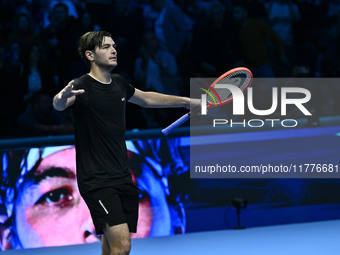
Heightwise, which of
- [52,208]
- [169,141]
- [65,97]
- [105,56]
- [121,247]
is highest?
[105,56]

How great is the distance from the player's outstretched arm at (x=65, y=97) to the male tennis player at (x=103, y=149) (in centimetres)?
1

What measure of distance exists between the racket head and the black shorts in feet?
3.46

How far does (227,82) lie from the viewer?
18.6 feet

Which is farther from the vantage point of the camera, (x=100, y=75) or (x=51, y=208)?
(x=51, y=208)

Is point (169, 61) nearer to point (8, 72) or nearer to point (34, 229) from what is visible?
point (8, 72)

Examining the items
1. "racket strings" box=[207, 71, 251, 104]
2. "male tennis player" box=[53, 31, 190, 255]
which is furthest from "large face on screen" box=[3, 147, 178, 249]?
"male tennis player" box=[53, 31, 190, 255]

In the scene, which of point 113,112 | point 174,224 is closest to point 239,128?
point 174,224

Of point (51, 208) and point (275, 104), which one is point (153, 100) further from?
point (275, 104)

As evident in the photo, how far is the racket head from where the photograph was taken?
552cm

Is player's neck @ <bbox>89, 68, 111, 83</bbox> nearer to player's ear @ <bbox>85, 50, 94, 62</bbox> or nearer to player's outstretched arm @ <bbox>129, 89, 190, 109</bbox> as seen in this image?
player's ear @ <bbox>85, 50, 94, 62</bbox>

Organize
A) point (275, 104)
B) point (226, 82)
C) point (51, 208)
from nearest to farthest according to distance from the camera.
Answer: point (226, 82) < point (51, 208) < point (275, 104)

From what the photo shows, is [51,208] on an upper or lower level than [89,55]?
lower

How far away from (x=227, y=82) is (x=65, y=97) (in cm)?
170

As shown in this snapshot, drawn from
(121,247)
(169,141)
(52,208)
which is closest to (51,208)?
(52,208)
